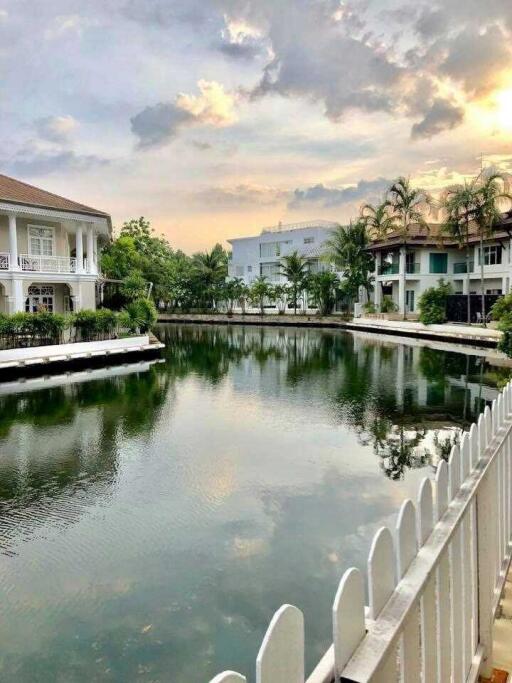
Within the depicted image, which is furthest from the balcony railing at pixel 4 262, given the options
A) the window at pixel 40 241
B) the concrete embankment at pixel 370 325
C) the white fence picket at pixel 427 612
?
the white fence picket at pixel 427 612

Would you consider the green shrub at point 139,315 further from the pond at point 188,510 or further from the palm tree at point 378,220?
the palm tree at point 378,220

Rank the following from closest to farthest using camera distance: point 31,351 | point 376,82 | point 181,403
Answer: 1. point 181,403
2. point 31,351
3. point 376,82

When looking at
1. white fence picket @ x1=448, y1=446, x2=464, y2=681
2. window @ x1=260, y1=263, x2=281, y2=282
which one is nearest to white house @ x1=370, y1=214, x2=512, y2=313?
window @ x1=260, y1=263, x2=281, y2=282

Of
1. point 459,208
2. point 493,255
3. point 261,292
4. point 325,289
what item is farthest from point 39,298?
point 493,255

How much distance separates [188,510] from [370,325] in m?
31.2

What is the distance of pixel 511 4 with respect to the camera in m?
15.1

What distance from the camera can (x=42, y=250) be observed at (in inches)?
980

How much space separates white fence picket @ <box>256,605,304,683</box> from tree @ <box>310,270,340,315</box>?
4368 centimetres

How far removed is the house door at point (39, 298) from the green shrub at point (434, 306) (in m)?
21.2

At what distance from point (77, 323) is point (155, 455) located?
13.2 metres

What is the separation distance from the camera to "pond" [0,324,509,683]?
3.80 meters

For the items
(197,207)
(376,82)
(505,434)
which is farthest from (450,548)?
(197,207)

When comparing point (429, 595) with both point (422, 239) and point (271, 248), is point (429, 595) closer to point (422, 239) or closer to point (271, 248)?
point (422, 239)

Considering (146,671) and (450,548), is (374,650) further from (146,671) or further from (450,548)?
(146,671)
